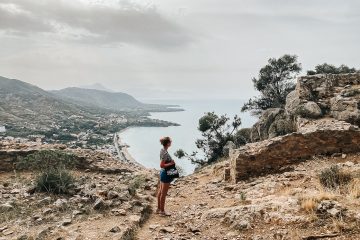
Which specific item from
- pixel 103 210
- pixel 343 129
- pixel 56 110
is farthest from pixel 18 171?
pixel 56 110

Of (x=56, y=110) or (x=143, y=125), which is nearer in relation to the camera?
(x=143, y=125)

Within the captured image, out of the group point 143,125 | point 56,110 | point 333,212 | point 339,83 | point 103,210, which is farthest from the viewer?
point 56,110

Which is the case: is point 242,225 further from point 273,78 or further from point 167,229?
point 273,78

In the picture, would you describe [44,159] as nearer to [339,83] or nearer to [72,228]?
[72,228]

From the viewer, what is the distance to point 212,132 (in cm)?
3862

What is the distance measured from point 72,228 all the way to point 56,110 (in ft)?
565

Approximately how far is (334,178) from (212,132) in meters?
29.9

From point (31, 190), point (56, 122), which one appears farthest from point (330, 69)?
point (56, 122)

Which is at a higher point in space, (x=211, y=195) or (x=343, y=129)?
(x=343, y=129)

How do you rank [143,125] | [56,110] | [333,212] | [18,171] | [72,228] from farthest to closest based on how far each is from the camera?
1. [56,110]
2. [143,125]
3. [18,171]
4. [72,228]
5. [333,212]

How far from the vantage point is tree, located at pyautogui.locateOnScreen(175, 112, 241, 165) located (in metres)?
37.4

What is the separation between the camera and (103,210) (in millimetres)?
8539

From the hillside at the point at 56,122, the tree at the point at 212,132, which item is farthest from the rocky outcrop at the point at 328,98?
the hillside at the point at 56,122

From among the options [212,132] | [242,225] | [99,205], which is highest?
[242,225]
